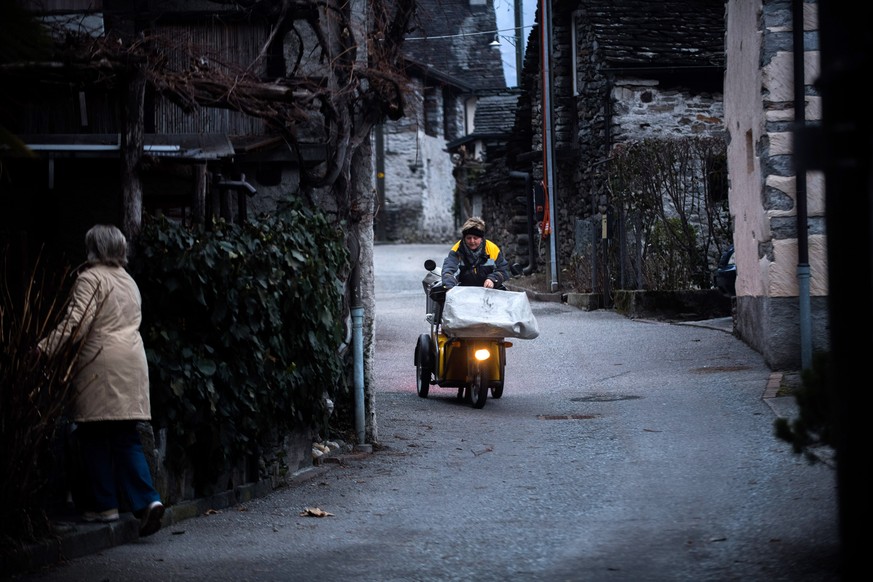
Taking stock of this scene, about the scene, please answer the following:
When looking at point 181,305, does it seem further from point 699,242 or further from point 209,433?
point 699,242

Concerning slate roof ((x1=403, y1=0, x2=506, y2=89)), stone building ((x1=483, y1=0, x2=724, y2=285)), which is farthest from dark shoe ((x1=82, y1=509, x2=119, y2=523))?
slate roof ((x1=403, y1=0, x2=506, y2=89))

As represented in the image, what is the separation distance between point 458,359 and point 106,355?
605cm

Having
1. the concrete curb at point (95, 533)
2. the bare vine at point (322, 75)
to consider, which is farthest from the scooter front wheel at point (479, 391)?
the concrete curb at point (95, 533)

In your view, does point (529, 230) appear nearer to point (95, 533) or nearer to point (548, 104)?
point (548, 104)

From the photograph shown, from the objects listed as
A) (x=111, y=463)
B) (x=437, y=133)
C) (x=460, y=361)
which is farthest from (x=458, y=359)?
(x=437, y=133)

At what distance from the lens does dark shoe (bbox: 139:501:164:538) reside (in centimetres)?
666

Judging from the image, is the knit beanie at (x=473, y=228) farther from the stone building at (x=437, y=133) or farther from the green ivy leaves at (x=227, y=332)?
the stone building at (x=437, y=133)

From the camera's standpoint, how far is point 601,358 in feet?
51.3

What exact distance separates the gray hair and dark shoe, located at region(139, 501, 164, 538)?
134cm

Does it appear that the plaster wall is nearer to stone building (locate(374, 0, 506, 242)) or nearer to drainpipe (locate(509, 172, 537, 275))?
stone building (locate(374, 0, 506, 242))

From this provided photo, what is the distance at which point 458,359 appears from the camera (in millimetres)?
12336

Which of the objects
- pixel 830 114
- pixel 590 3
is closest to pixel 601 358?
pixel 830 114

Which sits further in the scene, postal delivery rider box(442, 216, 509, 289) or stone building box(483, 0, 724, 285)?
stone building box(483, 0, 724, 285)

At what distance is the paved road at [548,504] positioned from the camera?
228 inches
